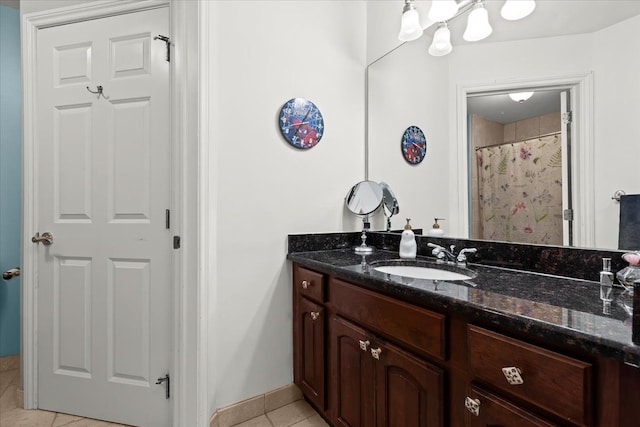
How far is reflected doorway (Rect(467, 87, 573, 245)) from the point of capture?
1124 millimetres

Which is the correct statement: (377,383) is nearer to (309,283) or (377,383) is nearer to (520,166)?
(309,283)

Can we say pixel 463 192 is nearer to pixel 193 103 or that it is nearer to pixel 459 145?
pixel 459 145

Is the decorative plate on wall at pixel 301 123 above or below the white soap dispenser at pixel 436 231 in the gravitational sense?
above

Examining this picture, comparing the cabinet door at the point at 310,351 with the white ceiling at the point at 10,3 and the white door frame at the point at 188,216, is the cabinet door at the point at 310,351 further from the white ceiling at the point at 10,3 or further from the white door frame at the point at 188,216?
the white ceiling at the point at 10,3

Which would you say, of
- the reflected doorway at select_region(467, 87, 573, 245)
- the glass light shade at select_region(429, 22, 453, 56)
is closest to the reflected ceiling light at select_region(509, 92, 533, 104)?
the reflected doorway at select_region(467, 87, 573, 245)

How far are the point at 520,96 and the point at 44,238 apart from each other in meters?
2.39

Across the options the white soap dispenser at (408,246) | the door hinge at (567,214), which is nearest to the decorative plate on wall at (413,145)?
the white soap dispenser at (408,246)

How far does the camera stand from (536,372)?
0.65 metres

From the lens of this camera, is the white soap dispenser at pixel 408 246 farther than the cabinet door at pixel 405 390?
Yes

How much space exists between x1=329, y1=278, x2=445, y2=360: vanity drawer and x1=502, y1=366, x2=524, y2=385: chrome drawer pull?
0.59 ft

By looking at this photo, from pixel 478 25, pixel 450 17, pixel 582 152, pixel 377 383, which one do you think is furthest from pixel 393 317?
pixel 450 17

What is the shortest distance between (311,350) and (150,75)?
1.62 metres

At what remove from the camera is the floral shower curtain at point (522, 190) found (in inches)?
45.0

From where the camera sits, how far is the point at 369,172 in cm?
197
